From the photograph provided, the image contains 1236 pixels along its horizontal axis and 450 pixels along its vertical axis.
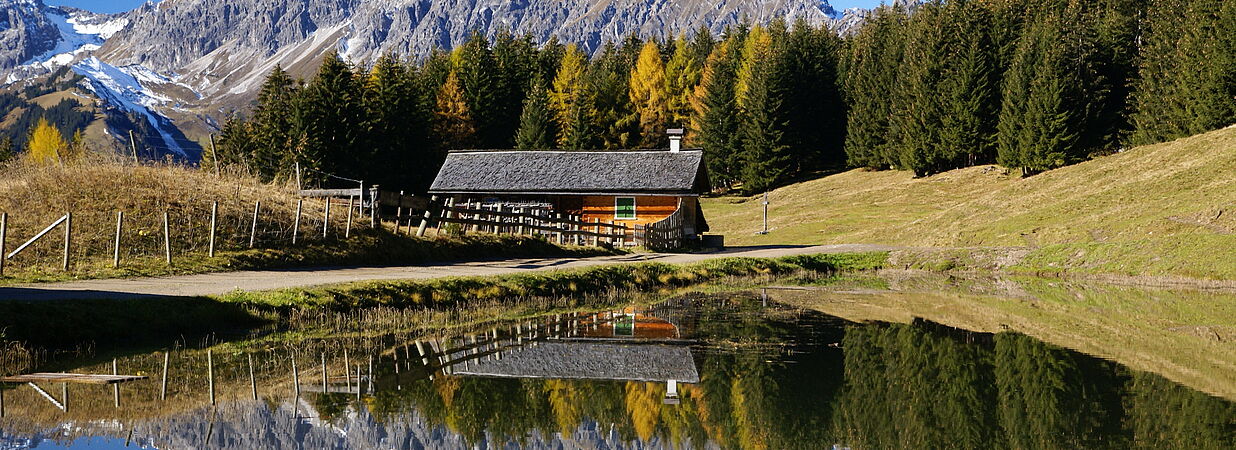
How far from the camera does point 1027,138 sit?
210 ft

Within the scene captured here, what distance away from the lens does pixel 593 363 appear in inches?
640

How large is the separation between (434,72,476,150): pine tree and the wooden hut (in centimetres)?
2794

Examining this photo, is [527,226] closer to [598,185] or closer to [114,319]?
[598,185]

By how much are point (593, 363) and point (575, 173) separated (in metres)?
32.7

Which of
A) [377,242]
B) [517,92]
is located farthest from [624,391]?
[517,92]

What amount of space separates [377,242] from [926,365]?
61.7 ft

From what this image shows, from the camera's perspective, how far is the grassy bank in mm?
16000

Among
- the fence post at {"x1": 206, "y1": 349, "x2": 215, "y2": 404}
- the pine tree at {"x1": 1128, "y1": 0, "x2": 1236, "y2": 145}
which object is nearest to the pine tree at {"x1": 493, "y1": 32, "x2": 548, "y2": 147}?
the pine tree at {"x1": 1128, "y1": 0, "x2": 1236, "y2": 145}

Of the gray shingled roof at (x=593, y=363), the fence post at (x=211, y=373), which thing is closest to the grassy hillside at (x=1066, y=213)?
the gray shingled roof at (x=593, y=363)

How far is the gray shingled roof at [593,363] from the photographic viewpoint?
15.3 m

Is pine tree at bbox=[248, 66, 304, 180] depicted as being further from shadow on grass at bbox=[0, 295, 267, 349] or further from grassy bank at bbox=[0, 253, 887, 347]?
shadow on grass at bbox=[0, 295, 267, 349]

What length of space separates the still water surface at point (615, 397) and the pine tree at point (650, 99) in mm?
71715

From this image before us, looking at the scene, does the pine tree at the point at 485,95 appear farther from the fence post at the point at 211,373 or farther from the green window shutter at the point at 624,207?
the fence post at the point at 211,373

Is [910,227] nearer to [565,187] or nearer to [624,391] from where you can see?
[565,187]
